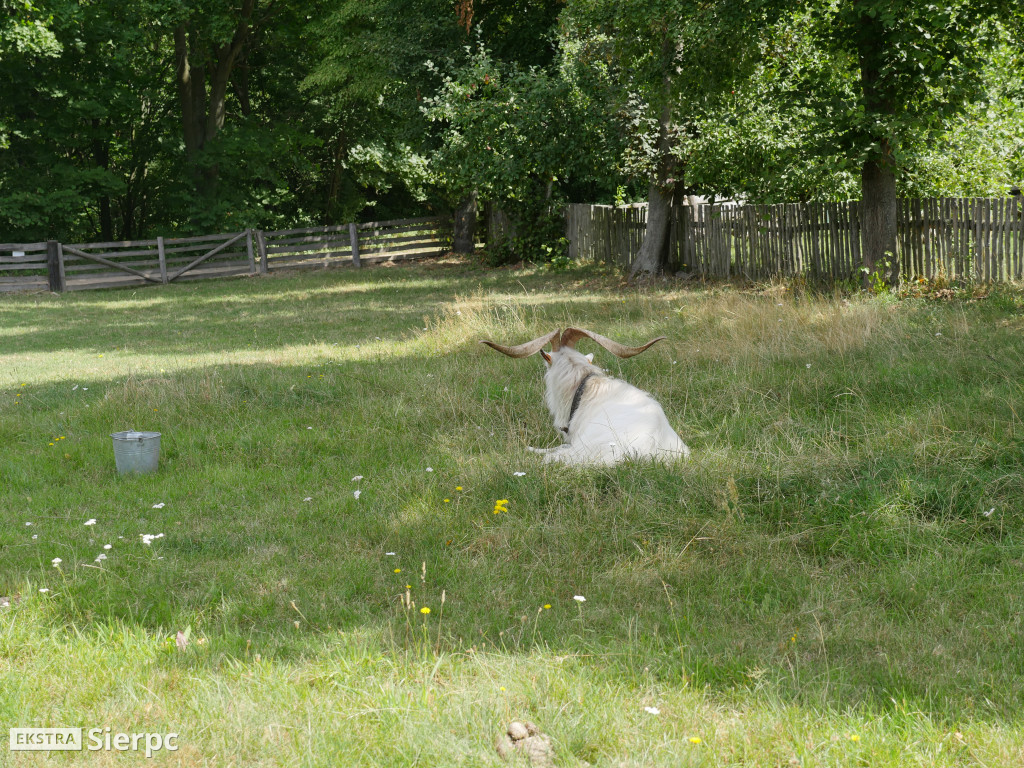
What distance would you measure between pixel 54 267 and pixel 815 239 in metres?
19.4

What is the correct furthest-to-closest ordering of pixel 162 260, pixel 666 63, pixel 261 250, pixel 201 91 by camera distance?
pixel 201 91, pixel 261 250, pixel 162 260, pixel 666 63

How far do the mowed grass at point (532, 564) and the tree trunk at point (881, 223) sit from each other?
13.4 ft

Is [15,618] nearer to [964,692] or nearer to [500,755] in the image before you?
[500,755]

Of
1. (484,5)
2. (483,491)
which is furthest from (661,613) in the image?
(484,5)

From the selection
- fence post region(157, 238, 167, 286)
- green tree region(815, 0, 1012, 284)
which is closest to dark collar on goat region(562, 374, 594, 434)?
green tree region(815, 0, 1012, 284)

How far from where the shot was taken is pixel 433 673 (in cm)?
341

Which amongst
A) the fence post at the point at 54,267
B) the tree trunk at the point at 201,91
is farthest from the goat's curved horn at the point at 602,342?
the tree trunk at the point at 201,91

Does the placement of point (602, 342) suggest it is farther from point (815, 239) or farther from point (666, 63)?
point (815, 239)

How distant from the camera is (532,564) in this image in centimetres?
457

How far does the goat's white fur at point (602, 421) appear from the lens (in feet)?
18.9

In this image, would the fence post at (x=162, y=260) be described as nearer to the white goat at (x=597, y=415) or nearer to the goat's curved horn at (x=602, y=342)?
the white goat at (x=597, y=415)

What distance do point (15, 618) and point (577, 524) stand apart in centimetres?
280

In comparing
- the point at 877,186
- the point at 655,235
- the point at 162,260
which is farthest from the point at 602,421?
the point at 162,260

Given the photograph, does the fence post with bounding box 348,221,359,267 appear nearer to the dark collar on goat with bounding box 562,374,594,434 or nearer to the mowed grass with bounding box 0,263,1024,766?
the mowed grass with bounding box 0,263,1024,766
